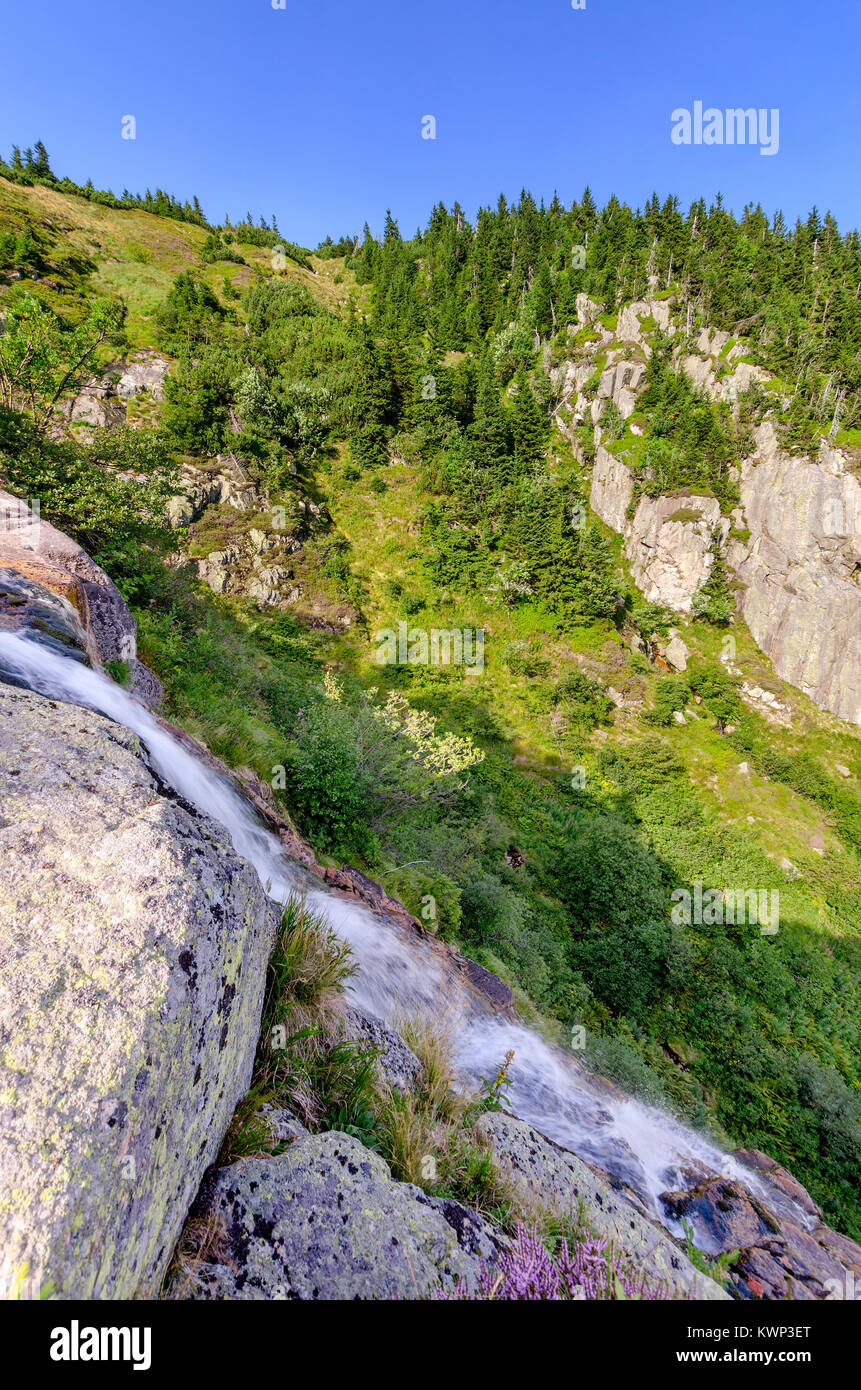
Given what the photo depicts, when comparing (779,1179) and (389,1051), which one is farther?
(779,1179)

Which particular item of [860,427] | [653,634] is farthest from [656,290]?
[653,634]

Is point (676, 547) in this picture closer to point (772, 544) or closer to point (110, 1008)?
point (772, 544)

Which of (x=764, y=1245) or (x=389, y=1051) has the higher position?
(x=389, y=1051)

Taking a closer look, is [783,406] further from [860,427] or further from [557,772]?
[557,772]

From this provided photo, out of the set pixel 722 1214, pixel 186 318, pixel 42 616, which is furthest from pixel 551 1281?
pixel 186 318

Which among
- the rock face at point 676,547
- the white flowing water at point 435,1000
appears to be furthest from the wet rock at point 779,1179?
the rock face at point 676,547

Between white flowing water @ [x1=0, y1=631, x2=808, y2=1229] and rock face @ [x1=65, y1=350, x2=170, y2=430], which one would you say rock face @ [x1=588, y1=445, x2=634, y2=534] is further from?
white flowing water @ [x1=0, y1=631, x2=808, y2=1229]

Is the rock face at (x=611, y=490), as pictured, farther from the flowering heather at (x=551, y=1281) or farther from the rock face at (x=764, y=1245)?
the flowering heather at (x=551, y=1281)

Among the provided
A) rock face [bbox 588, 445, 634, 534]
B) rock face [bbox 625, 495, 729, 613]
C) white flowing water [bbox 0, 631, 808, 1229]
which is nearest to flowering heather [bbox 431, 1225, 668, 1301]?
white flowing water [bbox 0, 631, 808, 1229]
